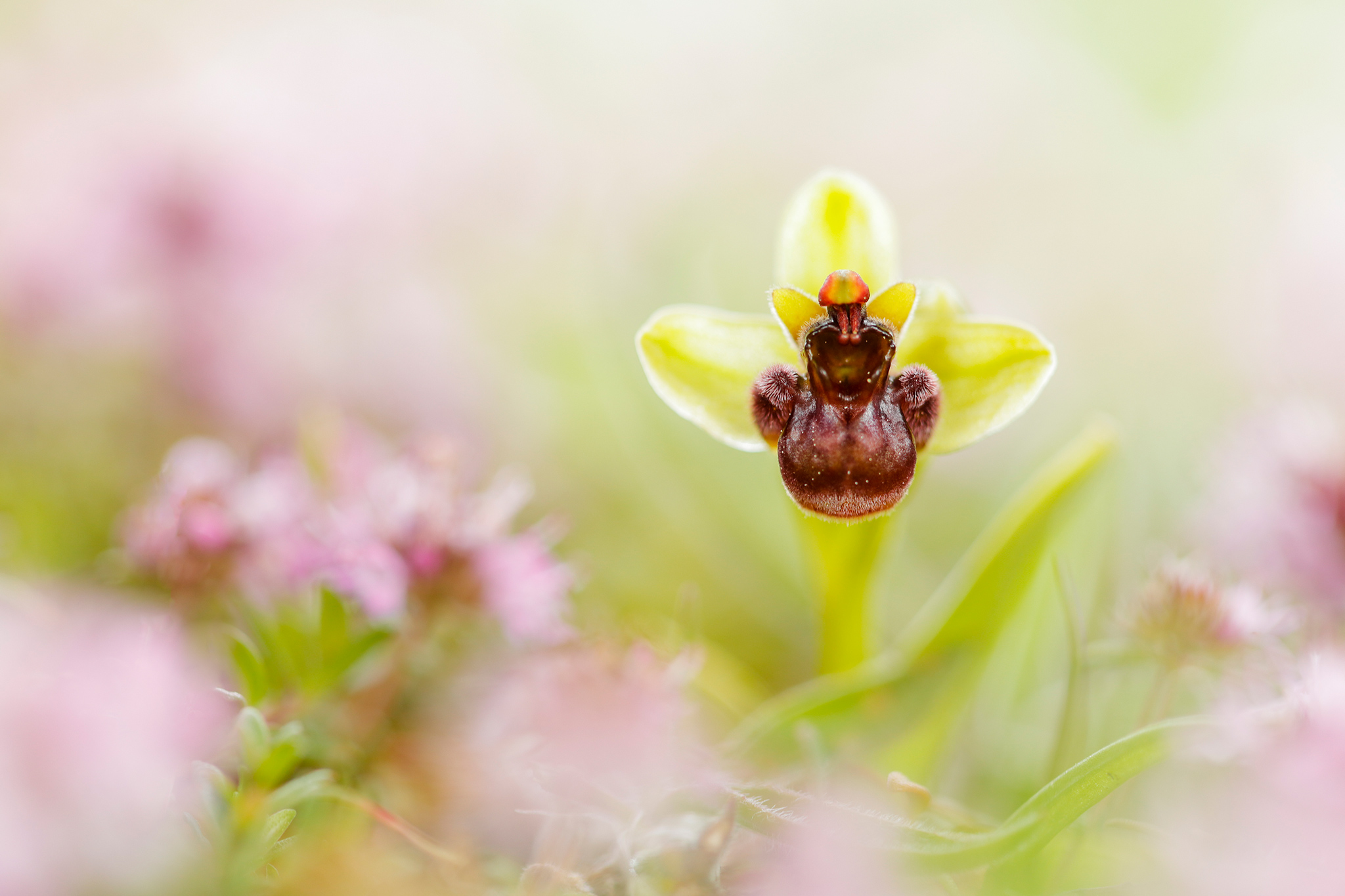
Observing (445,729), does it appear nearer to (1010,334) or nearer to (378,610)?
(378,610)

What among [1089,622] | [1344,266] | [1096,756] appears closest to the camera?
[1096,756]

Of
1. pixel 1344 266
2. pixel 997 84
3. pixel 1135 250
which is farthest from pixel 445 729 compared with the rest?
pixel 997 84

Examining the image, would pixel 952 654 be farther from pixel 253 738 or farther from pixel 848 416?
pixel 253 738

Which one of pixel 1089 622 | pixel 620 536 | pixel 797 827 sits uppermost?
pixel 620 536

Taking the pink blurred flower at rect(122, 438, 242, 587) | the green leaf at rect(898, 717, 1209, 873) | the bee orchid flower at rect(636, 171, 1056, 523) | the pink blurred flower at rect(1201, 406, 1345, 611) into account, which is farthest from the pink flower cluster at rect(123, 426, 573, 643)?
the pink blurred flower at rect(1201, 406, 1345, 611)

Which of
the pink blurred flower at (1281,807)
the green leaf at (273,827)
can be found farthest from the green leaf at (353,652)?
the pink blurred flower at (1281,807)

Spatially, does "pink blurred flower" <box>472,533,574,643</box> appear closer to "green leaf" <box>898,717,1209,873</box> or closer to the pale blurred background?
the pale blurred background
